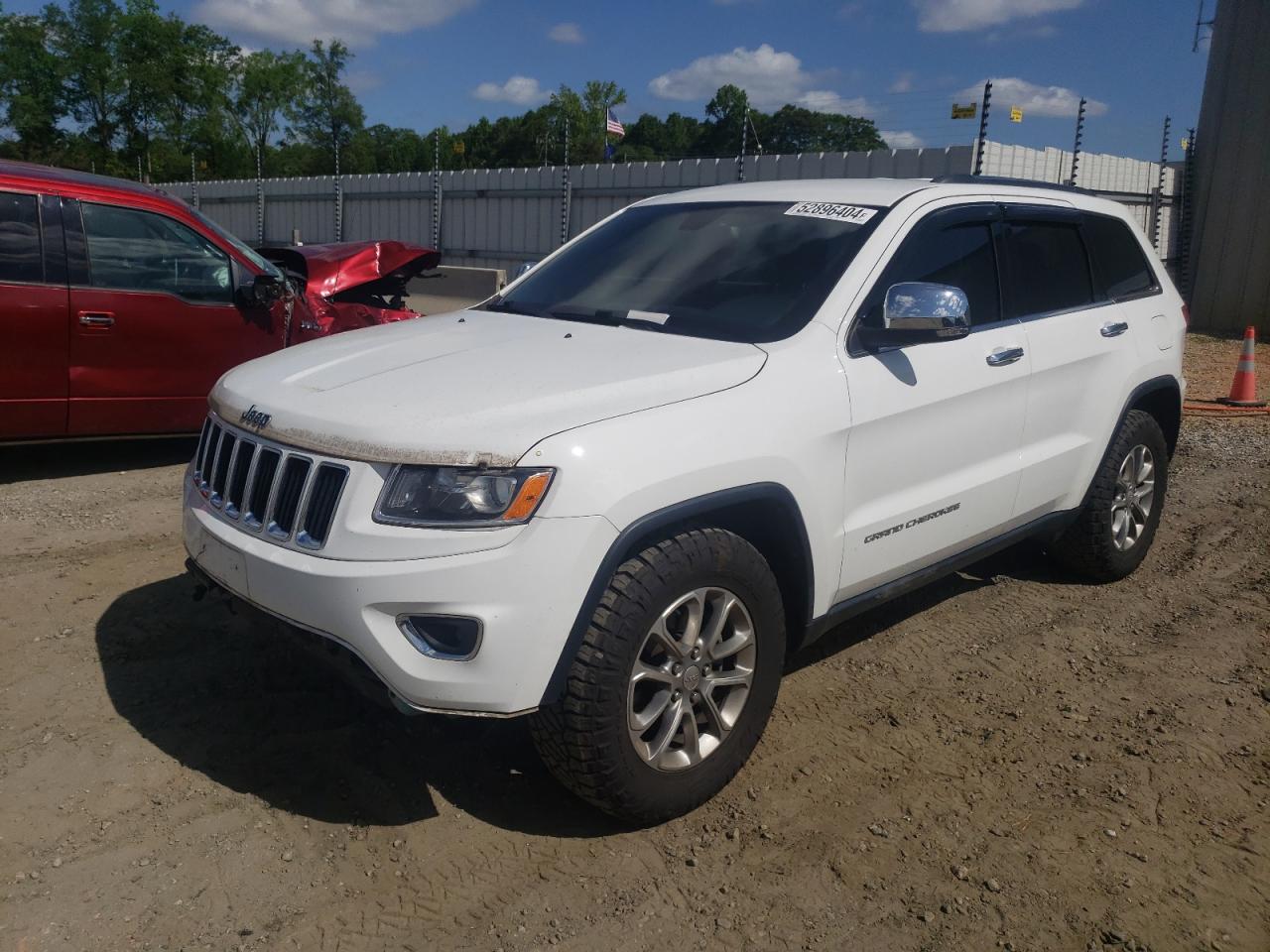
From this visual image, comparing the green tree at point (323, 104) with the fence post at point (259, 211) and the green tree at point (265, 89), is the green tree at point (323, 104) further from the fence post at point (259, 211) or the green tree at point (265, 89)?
the fence post at point (259, 211)

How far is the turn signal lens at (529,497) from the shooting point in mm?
2588

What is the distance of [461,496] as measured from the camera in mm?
2623

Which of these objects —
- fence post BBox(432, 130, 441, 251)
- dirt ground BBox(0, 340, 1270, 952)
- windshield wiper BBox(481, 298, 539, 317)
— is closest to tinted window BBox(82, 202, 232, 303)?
dirt ground BBox(0, 340, 1270, 952)

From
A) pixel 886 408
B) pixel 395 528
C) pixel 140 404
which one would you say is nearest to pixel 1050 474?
pixel 886 408

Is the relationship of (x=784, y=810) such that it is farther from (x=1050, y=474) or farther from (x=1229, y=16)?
(x=1229, y=16)

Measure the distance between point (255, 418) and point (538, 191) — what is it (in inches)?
577

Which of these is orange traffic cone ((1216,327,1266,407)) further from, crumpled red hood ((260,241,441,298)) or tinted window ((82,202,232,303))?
tinted window ((82,202,232,303))

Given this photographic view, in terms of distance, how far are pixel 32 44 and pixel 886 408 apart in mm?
68821

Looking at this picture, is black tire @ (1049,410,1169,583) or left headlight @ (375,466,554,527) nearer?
left headlight @ (375,466,554,527)

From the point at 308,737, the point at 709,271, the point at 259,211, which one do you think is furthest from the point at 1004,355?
the point at 259,211

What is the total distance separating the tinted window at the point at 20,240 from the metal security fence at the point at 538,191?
30.3 ft

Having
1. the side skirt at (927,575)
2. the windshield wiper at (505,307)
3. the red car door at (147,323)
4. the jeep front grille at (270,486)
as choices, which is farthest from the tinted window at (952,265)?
the red car door at (147,323)

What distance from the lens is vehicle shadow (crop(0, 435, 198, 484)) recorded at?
21.1 ft

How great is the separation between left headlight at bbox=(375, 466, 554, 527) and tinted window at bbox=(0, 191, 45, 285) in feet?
13.9
